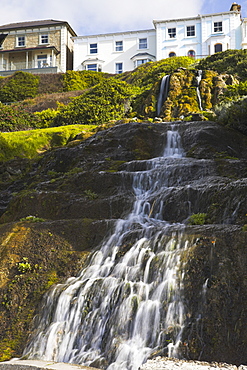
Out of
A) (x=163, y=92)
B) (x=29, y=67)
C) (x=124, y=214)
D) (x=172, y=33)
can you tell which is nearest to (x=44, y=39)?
(x=29, y=67)

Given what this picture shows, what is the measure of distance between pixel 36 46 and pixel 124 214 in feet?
163

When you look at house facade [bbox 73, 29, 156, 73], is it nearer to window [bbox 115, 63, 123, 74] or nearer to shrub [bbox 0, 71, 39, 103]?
window [bbox 115, 63, 123, 74]

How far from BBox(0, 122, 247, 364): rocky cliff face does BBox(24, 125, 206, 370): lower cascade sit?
26 cm

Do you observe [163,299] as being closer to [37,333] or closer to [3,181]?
[37,333]

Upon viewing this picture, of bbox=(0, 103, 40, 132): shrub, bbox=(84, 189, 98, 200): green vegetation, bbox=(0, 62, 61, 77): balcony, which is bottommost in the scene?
bbox=(84, 189, 98, 200): green vegetation

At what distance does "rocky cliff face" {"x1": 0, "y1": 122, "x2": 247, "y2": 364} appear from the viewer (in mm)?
7250

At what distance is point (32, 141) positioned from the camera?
73.3 feet

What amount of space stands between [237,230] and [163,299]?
6.16ft

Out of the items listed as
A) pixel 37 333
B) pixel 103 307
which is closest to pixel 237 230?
pixel 103 307

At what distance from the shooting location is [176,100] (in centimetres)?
2406

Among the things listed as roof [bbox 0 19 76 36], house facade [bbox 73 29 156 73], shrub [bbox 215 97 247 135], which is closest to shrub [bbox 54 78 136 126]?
shrub [bbox 215 97 247 135]

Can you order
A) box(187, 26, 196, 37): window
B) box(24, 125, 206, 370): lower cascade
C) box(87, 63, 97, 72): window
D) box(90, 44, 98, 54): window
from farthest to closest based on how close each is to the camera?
box(90, 44, 98, 54): window, box(87, 63, 97, 72): window, box(187, 26, 196, 37): window, box(24, 125, 206, 370): lower cascade

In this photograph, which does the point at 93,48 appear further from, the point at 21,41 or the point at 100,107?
the point at 100,107

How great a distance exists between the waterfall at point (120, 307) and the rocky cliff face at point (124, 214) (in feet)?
0.85
